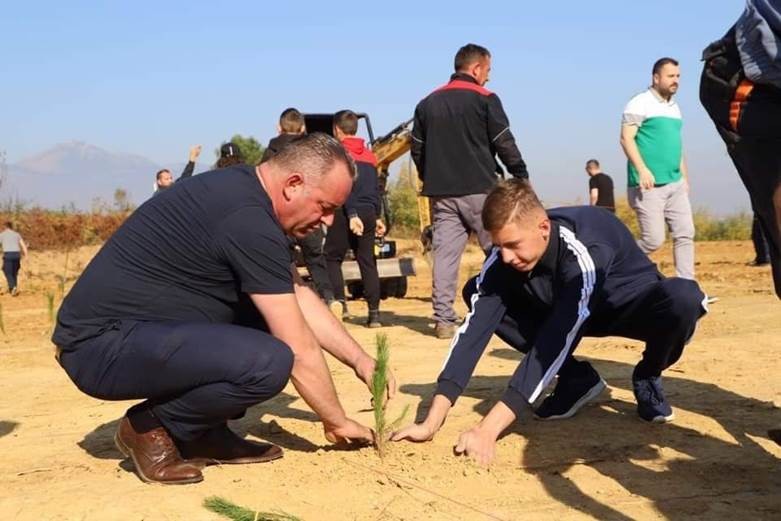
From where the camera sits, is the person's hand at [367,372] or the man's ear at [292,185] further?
the person's hand at [367,372]

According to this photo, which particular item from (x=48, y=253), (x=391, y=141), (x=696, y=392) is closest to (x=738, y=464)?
(x=696, y=392)

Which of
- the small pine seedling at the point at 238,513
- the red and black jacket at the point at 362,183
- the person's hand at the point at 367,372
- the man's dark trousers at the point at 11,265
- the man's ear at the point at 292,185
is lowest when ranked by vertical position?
the man's dark trousers at the point at 11,265

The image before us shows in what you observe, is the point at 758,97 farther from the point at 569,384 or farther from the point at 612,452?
the point at 569,384

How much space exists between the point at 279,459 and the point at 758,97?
2.26 m

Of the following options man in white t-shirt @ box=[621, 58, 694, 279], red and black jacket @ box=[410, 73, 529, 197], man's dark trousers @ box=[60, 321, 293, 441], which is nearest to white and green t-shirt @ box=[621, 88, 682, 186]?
man in white t-shirt @ box=[621, 58, 694, 279]

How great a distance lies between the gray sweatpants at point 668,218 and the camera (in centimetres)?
684

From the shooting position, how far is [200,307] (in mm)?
3627

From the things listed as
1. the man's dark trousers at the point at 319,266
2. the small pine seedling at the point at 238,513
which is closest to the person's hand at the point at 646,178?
the man's dark trousers at the point at 319,266

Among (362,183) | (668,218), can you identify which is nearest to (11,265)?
(362,183)

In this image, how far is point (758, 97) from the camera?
9.21 ft

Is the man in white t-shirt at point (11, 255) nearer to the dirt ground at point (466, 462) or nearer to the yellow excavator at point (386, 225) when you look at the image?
the yellow excavator at point (386, 225)

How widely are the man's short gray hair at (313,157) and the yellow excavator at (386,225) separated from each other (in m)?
7.82

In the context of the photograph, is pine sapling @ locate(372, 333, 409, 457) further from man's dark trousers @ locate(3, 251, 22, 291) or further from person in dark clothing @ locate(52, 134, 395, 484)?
man's dark trousers @ locate(3, 251, 22, 291)

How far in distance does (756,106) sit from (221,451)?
237 cm
